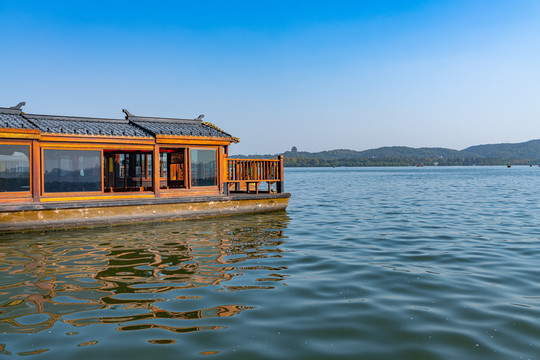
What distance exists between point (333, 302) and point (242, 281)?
1866 millimetres

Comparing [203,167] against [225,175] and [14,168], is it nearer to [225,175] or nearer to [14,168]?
[225,175]

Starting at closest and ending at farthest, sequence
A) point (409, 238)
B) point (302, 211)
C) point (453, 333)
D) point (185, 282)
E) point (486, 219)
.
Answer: point (453, 333), point (185, 282), point (409, 238), point (486, 219), point (302, 211)

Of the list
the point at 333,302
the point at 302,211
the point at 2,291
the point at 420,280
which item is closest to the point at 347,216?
the point at 302,211

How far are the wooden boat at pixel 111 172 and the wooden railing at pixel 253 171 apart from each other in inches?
1.7

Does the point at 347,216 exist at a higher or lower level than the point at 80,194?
lower

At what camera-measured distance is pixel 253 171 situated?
17516mm

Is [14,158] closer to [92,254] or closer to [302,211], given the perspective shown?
[92,254]

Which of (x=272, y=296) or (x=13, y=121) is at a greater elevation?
(x=13, y=121)

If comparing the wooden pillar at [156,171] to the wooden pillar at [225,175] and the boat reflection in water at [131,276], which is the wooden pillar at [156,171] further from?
the wooden pillar at [225,175]

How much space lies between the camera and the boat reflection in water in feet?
17.6

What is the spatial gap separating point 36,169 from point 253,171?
8.18 meters

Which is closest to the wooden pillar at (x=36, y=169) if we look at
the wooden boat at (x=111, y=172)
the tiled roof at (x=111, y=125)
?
the wooden boat at (x=111, y=172)

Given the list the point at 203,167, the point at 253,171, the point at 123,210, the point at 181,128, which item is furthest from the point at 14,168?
the point at 253,171

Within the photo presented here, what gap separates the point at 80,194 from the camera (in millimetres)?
13719
